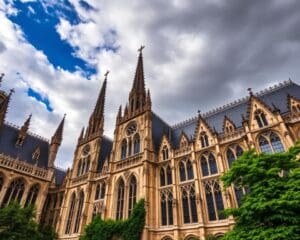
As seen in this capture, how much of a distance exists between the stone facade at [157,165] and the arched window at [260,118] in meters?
0.11

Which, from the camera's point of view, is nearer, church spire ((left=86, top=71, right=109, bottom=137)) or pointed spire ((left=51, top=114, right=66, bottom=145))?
church spire ((left=86, top=71, right=109, bottom=137))

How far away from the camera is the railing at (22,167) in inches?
1633

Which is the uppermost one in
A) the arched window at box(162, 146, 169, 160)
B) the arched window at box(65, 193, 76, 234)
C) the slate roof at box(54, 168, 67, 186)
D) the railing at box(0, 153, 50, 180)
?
the slate roof at box(54, 168, 67, 186)

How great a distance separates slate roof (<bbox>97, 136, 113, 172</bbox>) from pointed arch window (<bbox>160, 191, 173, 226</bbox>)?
16922 mm

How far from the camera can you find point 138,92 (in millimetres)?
43406

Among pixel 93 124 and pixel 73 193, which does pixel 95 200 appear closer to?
pixel 73 193

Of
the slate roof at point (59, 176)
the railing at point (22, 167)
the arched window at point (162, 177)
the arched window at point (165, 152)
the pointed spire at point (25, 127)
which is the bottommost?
the arched window at point (162, 177)

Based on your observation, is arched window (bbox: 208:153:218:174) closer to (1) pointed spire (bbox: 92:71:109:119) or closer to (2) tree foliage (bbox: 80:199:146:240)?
(2) tree foliage (bbox: 80:199:146:240)

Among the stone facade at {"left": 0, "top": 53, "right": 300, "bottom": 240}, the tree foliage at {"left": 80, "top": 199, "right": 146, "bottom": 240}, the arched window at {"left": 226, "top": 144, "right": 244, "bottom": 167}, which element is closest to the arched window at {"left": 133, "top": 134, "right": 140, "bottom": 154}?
the stone facade at {"left": 0, "top": 53, "right": 300, "bottom": 240}

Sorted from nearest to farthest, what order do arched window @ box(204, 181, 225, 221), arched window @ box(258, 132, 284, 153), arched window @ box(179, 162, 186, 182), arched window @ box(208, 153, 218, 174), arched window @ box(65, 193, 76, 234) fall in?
1. arched window @ box(258, 132, 284, 153)
2. arched window @ box(204, 181, 225, 221)
3. arched window @ box(208, 153, 218, 174)
4. arched window @ box(179, 162, 186, 182)
5. arched window @ box(65, 193, 76, 234)

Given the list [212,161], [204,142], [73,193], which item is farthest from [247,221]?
[73,193]

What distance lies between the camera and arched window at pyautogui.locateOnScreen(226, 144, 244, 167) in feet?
83.6

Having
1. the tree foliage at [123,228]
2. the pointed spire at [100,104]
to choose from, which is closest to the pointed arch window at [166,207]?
the tree foliage at [123,228]

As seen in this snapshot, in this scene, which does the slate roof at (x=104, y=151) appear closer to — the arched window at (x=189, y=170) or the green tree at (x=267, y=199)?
the arched window at (x=189, y=170)
